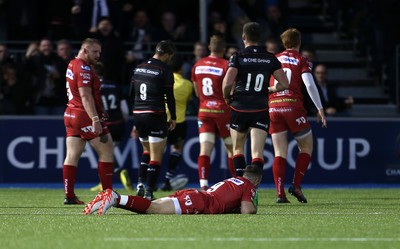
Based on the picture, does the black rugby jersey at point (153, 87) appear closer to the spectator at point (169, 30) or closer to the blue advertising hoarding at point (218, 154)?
the blue advertising hoarding at point (218, 154)

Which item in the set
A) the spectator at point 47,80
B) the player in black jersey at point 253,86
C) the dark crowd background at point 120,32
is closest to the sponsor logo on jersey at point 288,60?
the player in black jersey at point 253,86

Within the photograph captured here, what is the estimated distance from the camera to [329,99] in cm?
2119

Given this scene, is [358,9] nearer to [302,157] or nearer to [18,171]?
[18,171]

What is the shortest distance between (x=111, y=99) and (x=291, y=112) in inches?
171

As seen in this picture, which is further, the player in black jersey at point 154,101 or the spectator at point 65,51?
the spectator at point 65,51

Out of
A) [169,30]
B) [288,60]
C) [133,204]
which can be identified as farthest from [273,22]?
[133,204]

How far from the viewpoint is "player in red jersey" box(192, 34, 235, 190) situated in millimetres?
17016

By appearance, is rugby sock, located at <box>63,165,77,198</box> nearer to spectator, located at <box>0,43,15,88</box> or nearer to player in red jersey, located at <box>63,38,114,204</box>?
player in red jersey, located at <box>63,38,114,204</box>

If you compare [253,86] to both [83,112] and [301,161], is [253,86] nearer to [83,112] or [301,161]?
[301,161]

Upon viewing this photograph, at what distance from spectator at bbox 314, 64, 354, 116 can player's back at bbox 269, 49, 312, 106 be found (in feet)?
17.1

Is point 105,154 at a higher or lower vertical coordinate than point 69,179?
higher

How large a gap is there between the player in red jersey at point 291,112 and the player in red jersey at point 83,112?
81.8 inches

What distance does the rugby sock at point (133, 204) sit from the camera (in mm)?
11930

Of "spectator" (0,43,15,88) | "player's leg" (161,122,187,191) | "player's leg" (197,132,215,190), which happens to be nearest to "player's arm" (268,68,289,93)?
"player's leg" (197,132,215,190)
